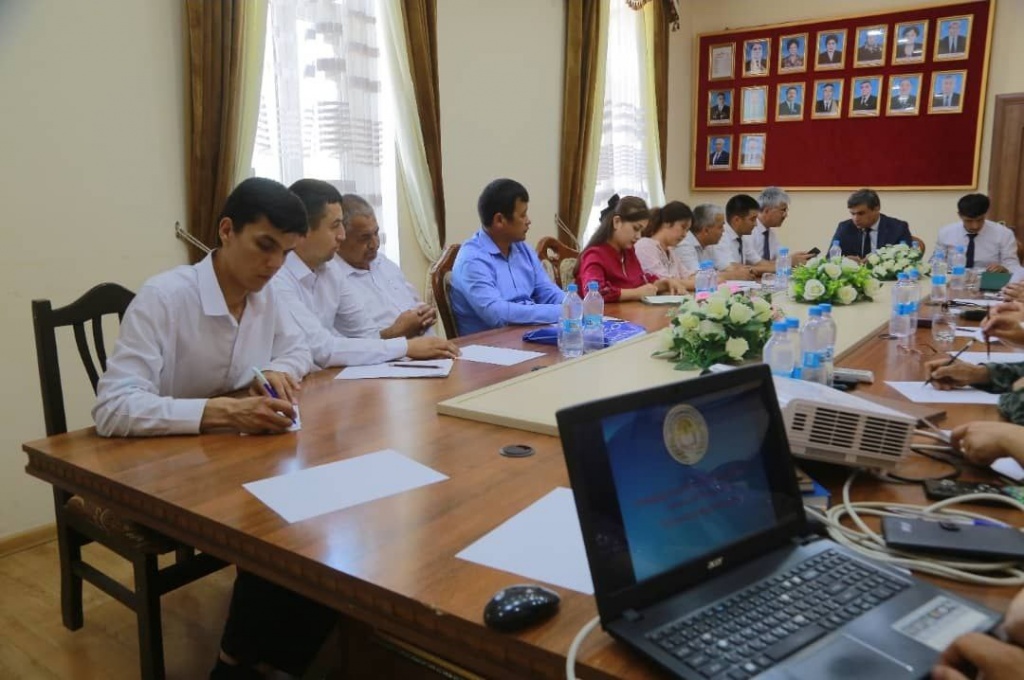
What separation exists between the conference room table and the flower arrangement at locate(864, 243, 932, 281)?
2195 mm

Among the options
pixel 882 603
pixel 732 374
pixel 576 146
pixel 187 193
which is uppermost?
pixel 576 146

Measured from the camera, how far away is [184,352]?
1777 millimetres

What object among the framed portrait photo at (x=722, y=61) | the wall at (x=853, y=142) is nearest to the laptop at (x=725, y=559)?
the wall at (x=853, y=142)

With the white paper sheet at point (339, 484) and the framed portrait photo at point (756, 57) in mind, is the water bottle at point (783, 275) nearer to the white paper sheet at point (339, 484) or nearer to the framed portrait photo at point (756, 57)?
the white paper sheet at point (339, 484)

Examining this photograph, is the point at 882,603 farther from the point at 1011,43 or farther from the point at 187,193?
the point at 1011,43

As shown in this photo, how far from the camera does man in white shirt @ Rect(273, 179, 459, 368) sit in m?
2.24

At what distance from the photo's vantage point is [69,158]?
8.72ft

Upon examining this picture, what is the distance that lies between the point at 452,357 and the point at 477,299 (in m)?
0.76

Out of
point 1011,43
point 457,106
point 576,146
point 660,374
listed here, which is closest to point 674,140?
point 576,146

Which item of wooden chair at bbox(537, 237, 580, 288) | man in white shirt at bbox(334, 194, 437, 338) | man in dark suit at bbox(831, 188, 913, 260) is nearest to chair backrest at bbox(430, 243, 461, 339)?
man in white shirt at bbox(334, 194, 437, 338)

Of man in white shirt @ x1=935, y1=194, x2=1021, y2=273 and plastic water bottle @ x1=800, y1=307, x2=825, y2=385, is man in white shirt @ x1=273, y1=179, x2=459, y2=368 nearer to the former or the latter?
plastic water bottle @ x1=800, y1=307, x2=825, y2=385

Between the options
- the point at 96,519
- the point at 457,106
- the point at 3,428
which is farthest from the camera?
the point at 457,106

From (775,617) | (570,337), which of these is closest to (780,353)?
(570,337)

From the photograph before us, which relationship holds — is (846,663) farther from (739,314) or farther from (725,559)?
(739,314)
